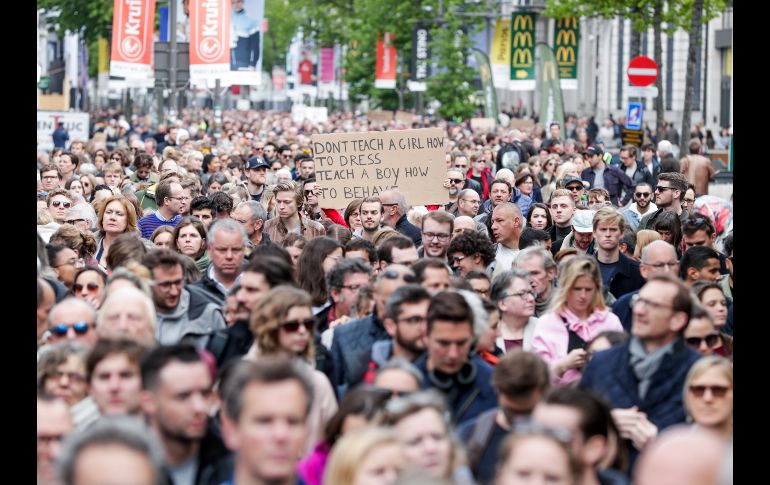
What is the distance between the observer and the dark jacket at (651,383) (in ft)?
24.6

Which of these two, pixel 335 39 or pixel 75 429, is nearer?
pixel 75 429

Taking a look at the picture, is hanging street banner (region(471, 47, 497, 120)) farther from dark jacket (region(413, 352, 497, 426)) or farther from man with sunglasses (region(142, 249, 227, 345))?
dark jacket (region(413, 352, 497, 426))

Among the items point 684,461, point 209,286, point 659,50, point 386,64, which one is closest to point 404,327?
point 209,286

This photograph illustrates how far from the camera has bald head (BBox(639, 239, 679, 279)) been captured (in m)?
10.7

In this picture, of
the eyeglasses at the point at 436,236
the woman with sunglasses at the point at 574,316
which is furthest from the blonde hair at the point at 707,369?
the eyeglasses at the point at 436,236

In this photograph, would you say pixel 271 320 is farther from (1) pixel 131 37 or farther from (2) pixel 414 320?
(1) pixel 131 37

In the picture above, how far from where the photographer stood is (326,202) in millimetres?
16031

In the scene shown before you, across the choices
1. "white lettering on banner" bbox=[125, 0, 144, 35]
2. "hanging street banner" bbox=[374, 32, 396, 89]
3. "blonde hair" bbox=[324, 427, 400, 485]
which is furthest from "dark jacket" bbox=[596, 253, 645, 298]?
"hanging street banner" bbox=[374, 32, 396, 89]

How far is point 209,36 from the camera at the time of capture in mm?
29922

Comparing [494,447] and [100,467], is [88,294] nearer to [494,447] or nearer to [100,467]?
[494,447]

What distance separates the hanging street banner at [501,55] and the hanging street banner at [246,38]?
Result: 14004 millimetres

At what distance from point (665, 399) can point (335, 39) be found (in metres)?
63.2

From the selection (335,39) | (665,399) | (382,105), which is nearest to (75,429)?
(665,399)

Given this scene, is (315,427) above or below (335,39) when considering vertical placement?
below
